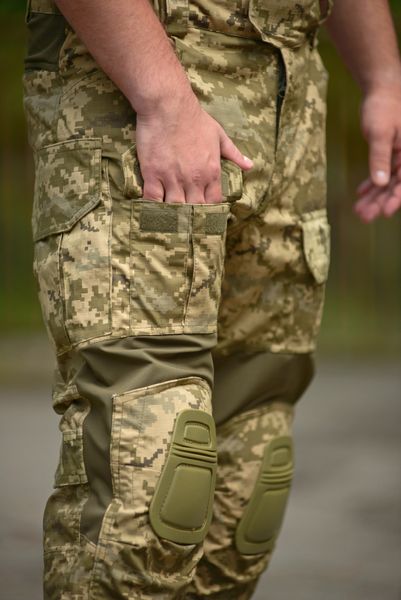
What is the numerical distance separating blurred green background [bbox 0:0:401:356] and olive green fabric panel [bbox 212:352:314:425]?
377 centimetres

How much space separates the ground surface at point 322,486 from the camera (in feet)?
10.6

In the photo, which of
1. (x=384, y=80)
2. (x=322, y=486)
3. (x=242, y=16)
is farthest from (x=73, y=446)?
(x=322, y=486)

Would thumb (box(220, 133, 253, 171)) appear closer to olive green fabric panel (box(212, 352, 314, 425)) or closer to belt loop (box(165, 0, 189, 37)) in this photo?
belt loop (box(165, 0, 189, 37))

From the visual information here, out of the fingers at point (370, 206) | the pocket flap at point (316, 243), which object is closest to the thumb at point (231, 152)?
the pocket flap at point (316, 243)

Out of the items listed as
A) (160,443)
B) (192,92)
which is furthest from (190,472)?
(192,92)

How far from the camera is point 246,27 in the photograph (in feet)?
7.54

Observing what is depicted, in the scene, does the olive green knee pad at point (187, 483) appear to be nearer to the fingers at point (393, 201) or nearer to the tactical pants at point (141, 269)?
the tactical pants at point (141, 269)

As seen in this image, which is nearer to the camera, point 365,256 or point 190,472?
point 190,472

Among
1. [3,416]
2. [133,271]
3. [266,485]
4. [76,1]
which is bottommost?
[3,416]

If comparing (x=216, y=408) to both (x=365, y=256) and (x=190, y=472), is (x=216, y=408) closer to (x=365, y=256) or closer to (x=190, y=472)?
(x=190, y=472)

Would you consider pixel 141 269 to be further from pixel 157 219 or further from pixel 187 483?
pixel 187 483

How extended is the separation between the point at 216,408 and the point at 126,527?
52 centimetres

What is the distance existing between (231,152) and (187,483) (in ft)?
1.85

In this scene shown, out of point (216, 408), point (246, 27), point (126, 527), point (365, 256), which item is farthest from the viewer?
point (365, 256)
